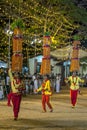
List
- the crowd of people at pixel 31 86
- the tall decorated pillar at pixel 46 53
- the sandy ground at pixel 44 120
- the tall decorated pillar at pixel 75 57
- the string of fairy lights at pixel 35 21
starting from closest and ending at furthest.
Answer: the sandy ground at pixel 44 120 < the crowd of people at pixel 31 86 < the string of fairy lights at pixel 35 21 < the tall decorated pillar at pixel 46 53 < the tall decorated pillar at pixel 75 57

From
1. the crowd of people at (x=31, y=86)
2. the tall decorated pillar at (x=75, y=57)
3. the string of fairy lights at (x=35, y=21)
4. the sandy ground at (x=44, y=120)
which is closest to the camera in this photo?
the sandy ground at (x=44, y=120)

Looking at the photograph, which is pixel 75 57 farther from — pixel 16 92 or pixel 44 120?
pixel 44 120

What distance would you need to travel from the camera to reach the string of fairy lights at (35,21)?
1316 inches

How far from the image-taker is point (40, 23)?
3972cm

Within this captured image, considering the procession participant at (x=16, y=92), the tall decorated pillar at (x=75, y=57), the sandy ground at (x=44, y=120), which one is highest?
the procession participant at (x=16, y=92)

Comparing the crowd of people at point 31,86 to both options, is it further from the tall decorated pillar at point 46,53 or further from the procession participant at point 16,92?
the tall decorated pillar at point 46,53

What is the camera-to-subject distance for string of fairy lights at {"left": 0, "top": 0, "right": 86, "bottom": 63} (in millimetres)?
33438

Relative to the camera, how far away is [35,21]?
39.0 meters

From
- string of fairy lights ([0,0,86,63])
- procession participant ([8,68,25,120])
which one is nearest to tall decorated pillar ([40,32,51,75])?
string of fairy lights ([0,0,86,63])

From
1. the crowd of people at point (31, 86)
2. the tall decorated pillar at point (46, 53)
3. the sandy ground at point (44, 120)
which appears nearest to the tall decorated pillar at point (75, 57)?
the tall decorated pillar at point (46, 53)

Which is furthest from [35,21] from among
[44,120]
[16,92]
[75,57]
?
[44,120]

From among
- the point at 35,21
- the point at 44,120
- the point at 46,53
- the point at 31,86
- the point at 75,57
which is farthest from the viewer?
the point at 35,21

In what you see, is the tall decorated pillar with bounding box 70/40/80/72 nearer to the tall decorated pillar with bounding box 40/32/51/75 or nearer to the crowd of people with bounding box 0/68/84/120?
the tall decorated pillar with bounding box 40/32/51/75

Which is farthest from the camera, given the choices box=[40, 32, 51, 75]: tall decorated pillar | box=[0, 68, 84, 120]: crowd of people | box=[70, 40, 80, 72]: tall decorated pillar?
box=[70, 40, 80, 72]: tall decorated pillar
